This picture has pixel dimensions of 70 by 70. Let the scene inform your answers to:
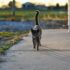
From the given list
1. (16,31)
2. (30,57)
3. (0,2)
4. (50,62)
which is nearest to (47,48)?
(30,57)

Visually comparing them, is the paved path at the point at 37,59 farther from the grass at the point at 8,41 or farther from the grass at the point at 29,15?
the grass at the point at 29,15

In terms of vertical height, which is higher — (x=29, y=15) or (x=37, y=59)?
(x=37, y=59)

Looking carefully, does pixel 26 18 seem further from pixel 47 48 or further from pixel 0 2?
pixel 47 48

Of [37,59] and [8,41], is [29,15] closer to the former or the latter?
[8,41]

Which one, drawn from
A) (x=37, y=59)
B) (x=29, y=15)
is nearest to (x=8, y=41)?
(x=37, y=59)

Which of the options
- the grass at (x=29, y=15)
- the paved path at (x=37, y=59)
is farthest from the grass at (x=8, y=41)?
the grass at (x=29, y=15)

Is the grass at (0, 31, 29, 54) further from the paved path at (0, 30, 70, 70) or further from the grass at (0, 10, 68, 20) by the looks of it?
the grass at (0, 10, 68, 20)

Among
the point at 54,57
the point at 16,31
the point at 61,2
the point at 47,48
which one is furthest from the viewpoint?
the point at 61,2

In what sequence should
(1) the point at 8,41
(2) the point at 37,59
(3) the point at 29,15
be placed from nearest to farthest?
(2) the point at 37,59 < (1) the point at 8,41 < (3) the point at 29,15

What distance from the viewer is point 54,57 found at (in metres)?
12.2

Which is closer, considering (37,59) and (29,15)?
(37,59)

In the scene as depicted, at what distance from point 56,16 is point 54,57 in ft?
53.5

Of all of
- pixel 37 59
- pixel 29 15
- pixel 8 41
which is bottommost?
pixel 8 41

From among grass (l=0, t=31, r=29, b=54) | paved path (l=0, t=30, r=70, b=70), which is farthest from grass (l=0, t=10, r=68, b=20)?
paved path (l=0, t=30, r=70, b=70)
